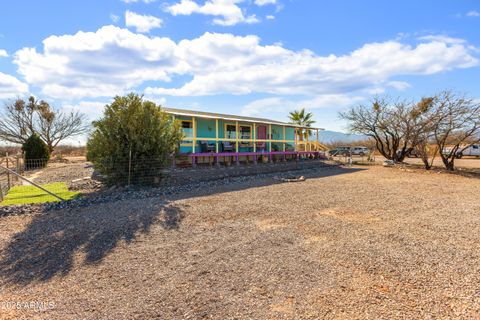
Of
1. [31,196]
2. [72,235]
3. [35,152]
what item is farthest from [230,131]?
[72,235]

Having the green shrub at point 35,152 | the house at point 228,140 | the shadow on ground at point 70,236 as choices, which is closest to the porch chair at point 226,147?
the house at point 228,140

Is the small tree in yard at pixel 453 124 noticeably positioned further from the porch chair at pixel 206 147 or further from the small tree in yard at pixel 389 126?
the porch chair at pixel 206 147

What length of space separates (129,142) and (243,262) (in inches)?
259

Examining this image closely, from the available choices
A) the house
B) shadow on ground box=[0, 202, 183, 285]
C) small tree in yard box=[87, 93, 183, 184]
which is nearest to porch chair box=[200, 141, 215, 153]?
the house

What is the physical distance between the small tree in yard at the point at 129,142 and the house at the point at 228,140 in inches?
125

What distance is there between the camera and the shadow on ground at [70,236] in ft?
11.6

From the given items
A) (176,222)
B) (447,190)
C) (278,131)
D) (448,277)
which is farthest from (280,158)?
(448,277)

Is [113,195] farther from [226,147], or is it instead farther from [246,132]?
[246,132]

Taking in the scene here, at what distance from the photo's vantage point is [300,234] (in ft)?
15.2

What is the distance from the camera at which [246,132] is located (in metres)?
19.3

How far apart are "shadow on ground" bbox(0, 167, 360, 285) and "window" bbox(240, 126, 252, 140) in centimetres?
1223

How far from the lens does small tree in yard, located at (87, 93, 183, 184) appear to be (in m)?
8.70

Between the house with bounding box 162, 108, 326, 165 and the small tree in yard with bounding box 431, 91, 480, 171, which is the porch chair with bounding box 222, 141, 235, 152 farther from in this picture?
the small tree in yard with bounding box 431, 91, 480, 171

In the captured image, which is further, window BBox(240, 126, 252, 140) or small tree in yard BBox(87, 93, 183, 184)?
window BBox(240, 126, 252, 140)
